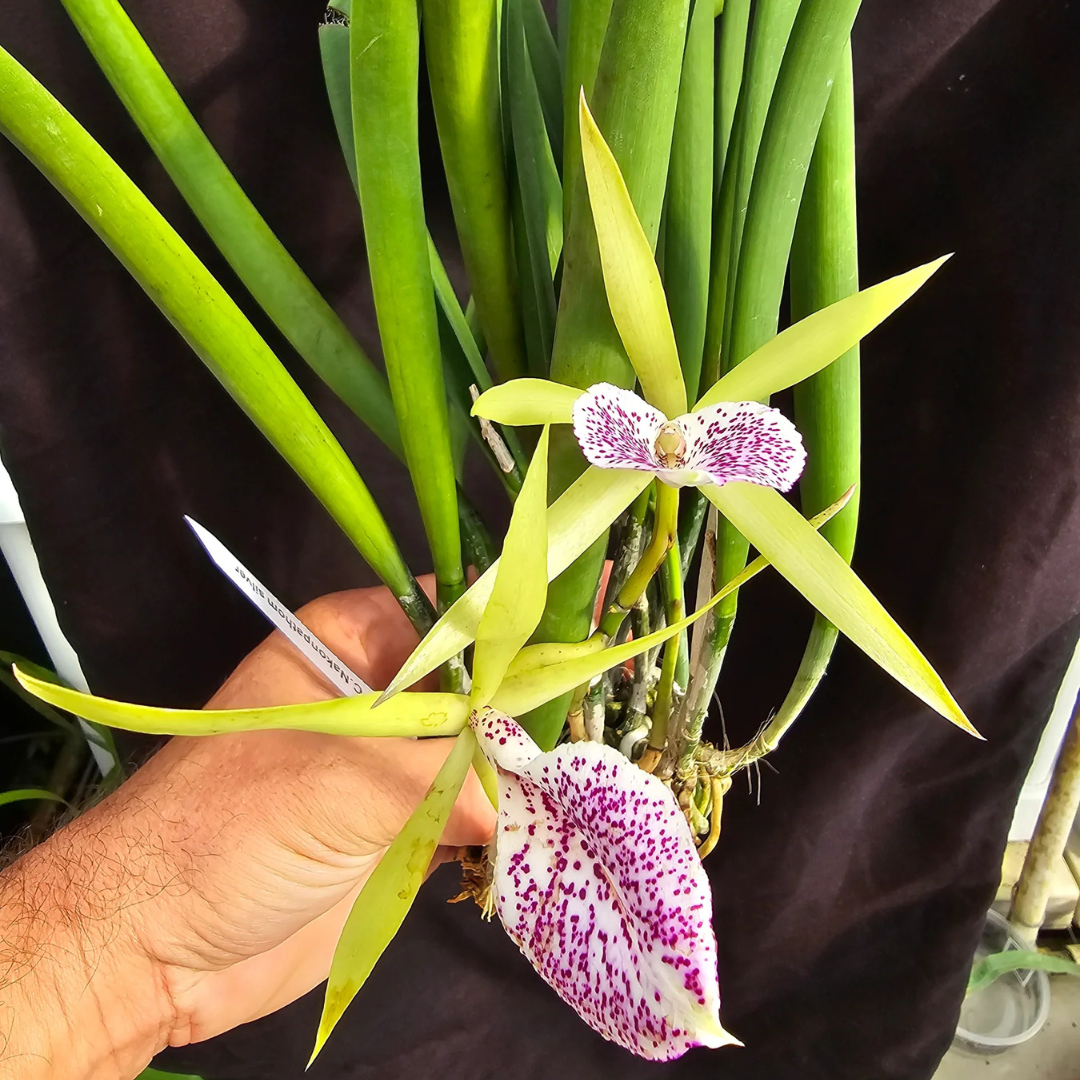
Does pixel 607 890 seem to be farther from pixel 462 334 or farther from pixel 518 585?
pixel 462 334

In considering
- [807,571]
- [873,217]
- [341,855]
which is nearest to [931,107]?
[873,217]

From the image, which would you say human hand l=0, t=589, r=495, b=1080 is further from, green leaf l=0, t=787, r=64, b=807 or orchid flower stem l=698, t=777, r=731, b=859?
green leaf l=0, t=787, r=64, b=807

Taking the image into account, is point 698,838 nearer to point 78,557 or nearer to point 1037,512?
point 1037,512

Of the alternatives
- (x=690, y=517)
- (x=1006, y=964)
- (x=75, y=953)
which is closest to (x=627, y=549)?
(x=690, y=517)

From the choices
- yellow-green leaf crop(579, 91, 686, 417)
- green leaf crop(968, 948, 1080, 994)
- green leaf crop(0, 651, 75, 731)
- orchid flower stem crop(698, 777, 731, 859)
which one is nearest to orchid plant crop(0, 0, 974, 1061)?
yellow-green leaf crop(579, 91, 686, 417)

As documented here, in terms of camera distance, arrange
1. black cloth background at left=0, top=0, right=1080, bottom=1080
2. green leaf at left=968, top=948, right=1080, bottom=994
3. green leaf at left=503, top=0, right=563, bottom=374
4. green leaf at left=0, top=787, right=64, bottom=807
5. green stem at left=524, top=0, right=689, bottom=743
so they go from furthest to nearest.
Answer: green leaf at left=968, top=948, right=1080, bottom=994
green leaf at left=0, top=787, right=64, bottom=807
black cloth background at left=0, top=0, right=1080, bottom=1080
green leaf at left=503, top=0, right=563, bottom=374
green stem at left=524, top=0, right=689, bottom=743
